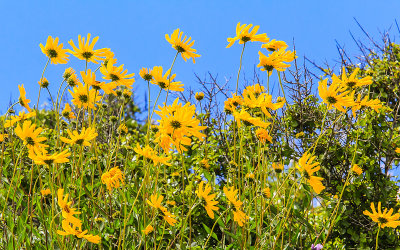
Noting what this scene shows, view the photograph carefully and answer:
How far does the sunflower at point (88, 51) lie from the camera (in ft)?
6.87

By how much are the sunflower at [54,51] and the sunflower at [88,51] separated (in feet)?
0.22

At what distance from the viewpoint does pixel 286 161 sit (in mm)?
3045

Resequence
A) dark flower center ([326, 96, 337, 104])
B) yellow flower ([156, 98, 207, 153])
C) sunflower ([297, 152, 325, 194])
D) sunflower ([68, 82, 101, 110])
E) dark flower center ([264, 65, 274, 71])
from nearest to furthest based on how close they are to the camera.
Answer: yellow flower ([156, 98, 207, 153]) < sunflower ([297, 152, 325, 194]) < dark flower center ([326, 96, 337, 104]) < dark flower center ([264, 65, 274, 71]) < sunflower ([68, 82, 101, 110])

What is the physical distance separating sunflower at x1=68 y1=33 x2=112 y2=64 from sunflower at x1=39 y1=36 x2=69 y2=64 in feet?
0.22

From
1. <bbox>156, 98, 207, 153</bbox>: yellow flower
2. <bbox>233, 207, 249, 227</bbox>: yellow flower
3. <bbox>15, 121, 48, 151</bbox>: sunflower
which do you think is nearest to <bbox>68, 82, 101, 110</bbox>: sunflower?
<bbox>15, 121, 48, 151</bbox>: sunflower

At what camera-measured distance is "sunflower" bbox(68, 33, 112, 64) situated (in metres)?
2.09

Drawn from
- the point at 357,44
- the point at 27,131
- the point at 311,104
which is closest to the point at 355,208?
the point at 311,104

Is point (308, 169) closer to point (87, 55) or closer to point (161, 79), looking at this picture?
point (161, 79)

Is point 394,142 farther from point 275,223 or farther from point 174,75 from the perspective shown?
point 174,75

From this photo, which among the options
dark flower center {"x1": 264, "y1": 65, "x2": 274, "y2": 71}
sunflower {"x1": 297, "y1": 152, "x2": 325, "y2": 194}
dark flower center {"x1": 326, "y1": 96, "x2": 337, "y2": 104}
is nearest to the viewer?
sunflower {"x1": 297, "y1": 152, "x2": 325, "y2": 194}

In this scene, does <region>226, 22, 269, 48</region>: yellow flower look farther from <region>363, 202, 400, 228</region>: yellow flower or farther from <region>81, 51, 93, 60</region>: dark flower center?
<region>363, 202, 400, 228</region>: yellow flower

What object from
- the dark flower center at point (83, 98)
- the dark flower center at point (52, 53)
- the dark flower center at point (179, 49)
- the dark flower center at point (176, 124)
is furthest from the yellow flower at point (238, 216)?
the dark flower center at point (52, 53)

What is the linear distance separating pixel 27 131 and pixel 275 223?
4.21 feet

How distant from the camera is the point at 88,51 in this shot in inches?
82.7
